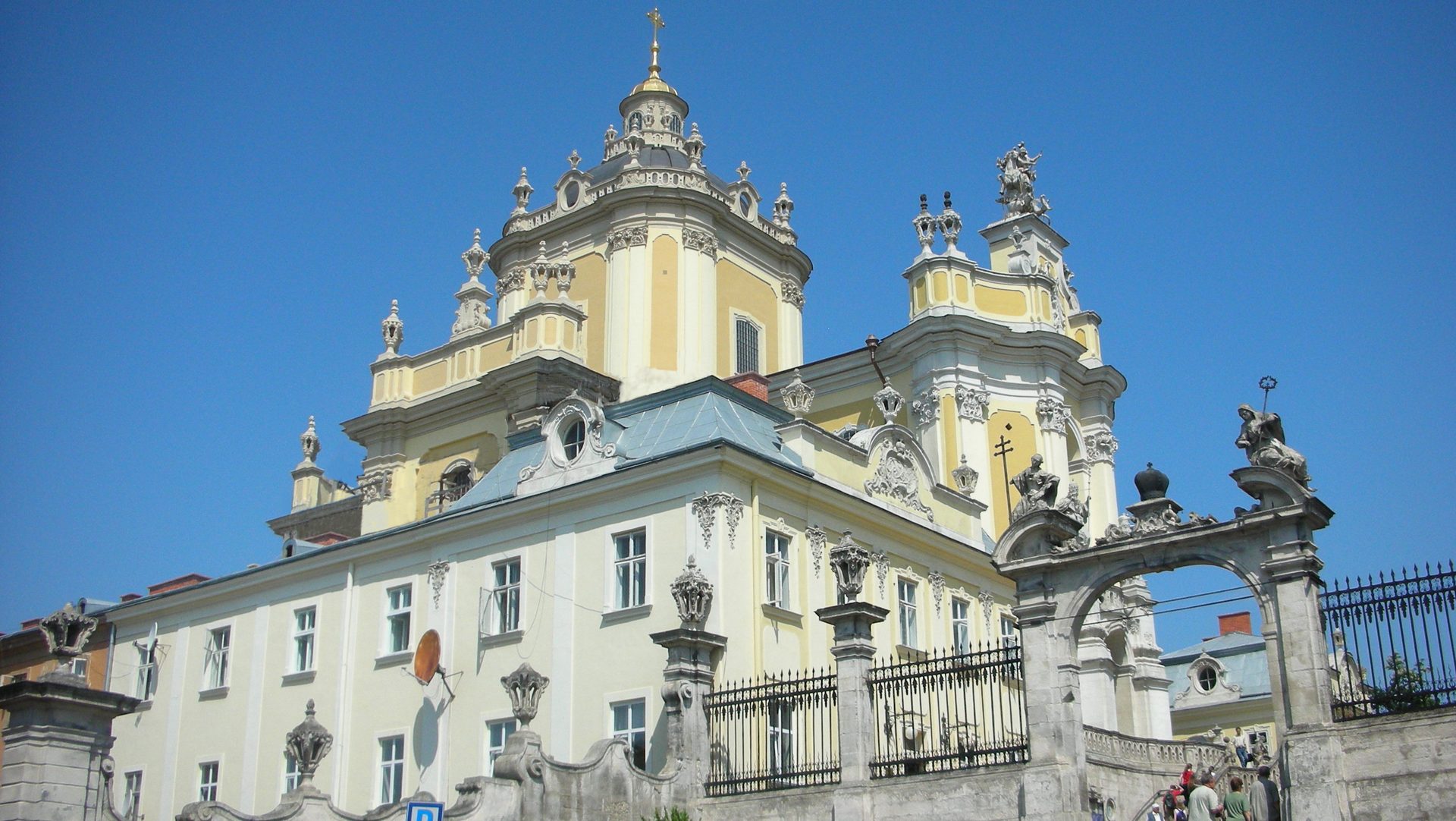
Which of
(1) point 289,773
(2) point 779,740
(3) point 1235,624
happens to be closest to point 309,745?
(2) point 779,740

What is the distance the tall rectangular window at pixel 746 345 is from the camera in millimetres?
46438

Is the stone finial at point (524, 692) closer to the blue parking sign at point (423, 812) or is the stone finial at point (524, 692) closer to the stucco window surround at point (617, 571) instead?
the stucco window surround at point (617, 571)

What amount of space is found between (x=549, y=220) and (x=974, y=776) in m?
31.6

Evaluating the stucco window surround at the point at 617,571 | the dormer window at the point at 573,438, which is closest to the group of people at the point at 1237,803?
the stucco window surround at the point at 617,571

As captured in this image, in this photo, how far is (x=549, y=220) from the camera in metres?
47.8

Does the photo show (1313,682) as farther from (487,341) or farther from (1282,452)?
(487,341)

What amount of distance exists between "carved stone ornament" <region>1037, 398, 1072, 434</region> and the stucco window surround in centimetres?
1876

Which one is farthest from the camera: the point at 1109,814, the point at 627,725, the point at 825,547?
the point at 825,547

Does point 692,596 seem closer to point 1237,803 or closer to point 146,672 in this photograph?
point 1237,803

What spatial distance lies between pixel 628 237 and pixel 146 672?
18.5 meters

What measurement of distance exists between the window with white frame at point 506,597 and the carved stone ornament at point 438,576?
4.29ft

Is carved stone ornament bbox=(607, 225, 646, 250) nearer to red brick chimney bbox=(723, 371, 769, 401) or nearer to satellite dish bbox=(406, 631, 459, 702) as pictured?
red brick chimney bbox=(723, 371, 769, 401)

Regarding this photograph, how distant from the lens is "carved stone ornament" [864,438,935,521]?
32.1 m

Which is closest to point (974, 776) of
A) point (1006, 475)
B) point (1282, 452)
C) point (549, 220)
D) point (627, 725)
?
point (1282, 452)
